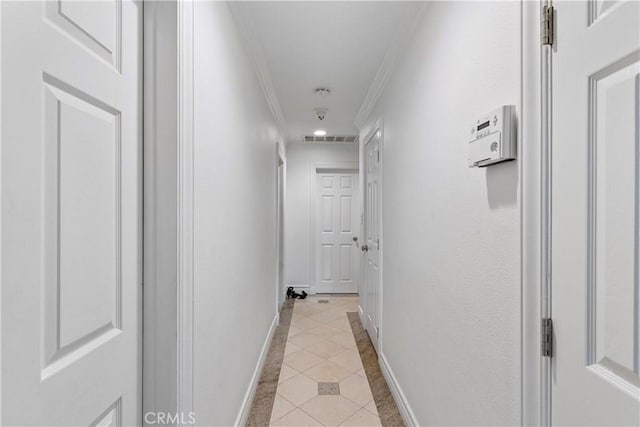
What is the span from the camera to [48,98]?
63 centimetres

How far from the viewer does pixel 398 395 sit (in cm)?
207

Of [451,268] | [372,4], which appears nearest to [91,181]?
[451,268]

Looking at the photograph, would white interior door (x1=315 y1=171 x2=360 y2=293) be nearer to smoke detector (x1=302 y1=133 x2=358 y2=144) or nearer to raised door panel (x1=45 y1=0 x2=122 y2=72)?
smoke detector (x1=302 y1=133 x2=358 y2=144)

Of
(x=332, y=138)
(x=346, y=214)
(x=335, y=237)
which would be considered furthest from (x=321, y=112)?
(x=335, y=237)

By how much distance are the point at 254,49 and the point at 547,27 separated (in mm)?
1724

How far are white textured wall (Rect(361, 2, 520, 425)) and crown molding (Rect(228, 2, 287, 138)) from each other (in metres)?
0.97

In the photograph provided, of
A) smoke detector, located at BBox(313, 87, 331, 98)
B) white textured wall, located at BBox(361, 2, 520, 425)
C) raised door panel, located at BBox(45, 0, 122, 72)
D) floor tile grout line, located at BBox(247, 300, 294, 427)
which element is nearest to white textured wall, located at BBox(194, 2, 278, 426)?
floor tile grout line, located at BBox(247, 300, 294, 427)

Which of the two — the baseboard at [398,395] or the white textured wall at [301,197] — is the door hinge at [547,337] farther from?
the white textured wall at [301,197]

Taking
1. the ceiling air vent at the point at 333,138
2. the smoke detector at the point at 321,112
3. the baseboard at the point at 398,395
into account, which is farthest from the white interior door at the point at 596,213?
the ceiling air vent at the point at 333,138

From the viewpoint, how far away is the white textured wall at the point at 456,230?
38.8 inches

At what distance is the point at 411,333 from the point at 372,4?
1.86 metres

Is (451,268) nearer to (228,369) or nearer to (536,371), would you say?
(536,371)

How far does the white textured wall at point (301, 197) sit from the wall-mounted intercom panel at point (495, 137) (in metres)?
4.06

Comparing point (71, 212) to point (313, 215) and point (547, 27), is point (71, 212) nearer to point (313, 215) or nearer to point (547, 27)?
point (547, 27)
